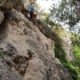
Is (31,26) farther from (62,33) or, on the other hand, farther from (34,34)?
(62,33)

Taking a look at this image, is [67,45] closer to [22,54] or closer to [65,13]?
[65,13]

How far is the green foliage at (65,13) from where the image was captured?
1579 centimetres

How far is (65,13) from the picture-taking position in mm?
16219

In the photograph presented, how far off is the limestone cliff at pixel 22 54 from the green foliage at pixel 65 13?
2153 mm

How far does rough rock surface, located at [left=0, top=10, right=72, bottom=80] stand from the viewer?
10.7 m

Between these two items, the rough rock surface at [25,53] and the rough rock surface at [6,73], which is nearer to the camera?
the rough rock surface at [6,73]

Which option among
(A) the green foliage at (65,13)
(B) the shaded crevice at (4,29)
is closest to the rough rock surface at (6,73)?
(B) the shaded crevice at (4,29)

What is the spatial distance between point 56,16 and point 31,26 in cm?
284

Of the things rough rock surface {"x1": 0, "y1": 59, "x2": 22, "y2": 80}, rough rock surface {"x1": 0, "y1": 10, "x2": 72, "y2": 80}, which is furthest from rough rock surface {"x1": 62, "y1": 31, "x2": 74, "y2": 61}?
rough rock surface {"x1": 0, "y1": 59, "x2": 22, "y2": 80}

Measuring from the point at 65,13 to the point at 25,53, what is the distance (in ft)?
18.9

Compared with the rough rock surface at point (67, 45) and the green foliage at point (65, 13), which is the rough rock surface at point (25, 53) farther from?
the rough rock surface at point (67, 45)

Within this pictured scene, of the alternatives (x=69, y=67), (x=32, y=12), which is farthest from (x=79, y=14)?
(x=69, y=67)

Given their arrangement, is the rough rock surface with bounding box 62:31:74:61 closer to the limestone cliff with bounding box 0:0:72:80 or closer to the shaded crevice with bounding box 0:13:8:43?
the limestone cliff with bounding box 0:0:72:80

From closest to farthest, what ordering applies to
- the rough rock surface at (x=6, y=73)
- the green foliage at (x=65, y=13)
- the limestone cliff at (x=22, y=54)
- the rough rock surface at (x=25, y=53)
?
1. the rough rock surface at (x=6, y=73)
2. the limestone cliff at (x=22, y=54)
3. the rough rock surface at (x=25, y=53)
4. the green foliage at (x=65, y=13)
